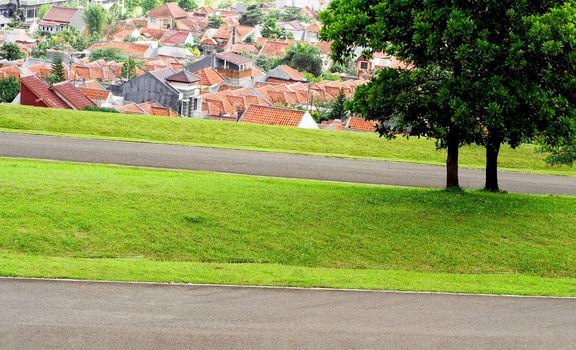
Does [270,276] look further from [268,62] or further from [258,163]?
[268,62]

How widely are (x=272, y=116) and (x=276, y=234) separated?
25854 mm

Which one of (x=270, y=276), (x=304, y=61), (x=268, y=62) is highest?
(x=268, y=62)

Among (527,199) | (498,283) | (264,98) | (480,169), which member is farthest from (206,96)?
(498,283)

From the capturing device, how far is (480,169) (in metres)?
25.9

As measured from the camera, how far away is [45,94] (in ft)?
124

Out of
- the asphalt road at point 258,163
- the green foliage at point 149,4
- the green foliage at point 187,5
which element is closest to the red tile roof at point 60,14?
the green foliage at point 149,4

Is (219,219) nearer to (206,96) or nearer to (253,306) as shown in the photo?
(253,306)

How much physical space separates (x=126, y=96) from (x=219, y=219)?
4151 centimetres

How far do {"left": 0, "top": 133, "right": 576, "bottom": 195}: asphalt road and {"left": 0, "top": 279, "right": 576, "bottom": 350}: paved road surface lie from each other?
29.3 feet

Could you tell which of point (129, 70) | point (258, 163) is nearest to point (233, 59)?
point (129, 70)

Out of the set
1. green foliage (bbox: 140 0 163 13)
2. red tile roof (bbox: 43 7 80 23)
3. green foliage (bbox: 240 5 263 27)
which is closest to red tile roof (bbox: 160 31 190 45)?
red tile roof (bbox: 43 7 80 23)

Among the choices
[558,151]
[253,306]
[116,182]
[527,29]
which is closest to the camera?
[253,306]

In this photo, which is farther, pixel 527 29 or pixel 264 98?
pixel 264 98

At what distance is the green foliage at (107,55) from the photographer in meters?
89.7
